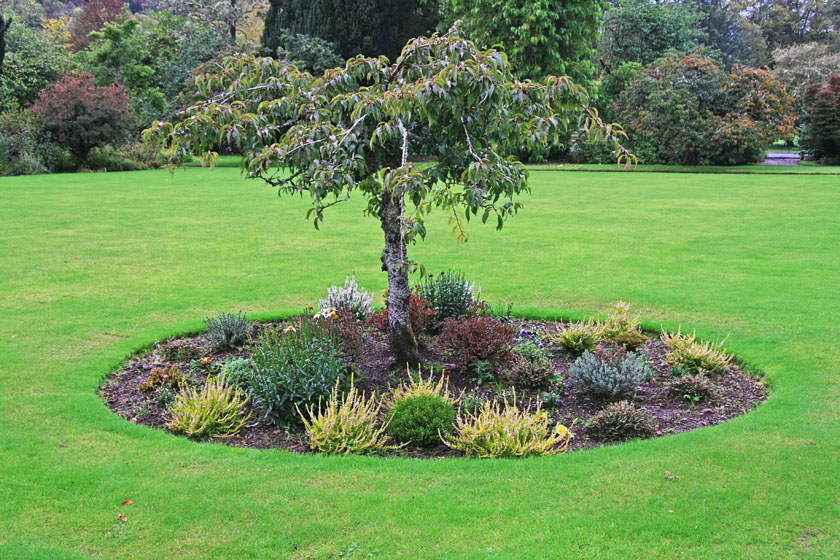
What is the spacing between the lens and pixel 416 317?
773 centimetres

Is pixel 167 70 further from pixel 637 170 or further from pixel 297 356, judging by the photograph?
pixel 297 356

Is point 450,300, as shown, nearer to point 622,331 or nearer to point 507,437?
point 622,331

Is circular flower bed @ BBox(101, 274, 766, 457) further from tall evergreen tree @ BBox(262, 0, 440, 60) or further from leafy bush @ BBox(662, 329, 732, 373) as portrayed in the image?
tall evergreen tree @ BBox(262, 0, 440, 60)

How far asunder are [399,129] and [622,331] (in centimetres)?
386

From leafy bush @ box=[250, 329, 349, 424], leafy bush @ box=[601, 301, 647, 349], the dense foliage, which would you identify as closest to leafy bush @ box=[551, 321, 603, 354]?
leafy bush @ box=[601, 301, 647, 349]

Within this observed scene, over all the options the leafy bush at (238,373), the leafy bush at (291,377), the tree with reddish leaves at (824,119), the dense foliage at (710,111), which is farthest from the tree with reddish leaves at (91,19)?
the leafy bush at (291,377)

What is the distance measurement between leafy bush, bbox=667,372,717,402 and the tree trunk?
2572 mm

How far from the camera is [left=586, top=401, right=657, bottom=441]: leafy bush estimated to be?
5836 millimetres

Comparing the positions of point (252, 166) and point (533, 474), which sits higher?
point (252, 166)

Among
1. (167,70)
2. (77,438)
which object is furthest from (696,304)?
(167,70)

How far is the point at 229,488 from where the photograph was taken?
4.89 metres

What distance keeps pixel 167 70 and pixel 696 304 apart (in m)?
43.1

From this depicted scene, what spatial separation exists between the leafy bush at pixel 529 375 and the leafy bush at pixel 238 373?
8.28ft

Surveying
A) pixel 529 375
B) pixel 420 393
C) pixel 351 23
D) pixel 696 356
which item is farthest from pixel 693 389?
pixel 351 23
